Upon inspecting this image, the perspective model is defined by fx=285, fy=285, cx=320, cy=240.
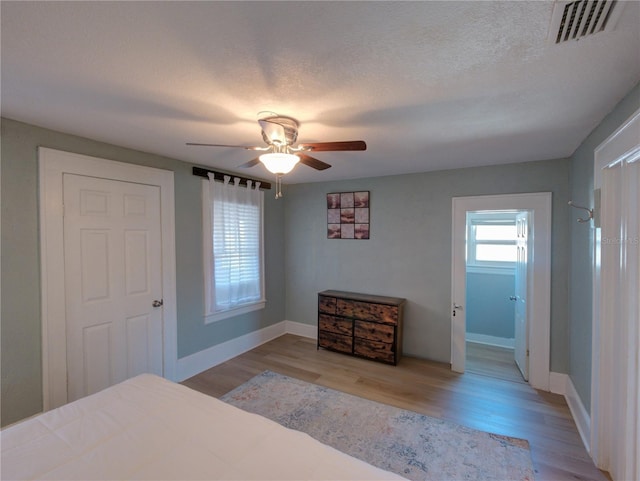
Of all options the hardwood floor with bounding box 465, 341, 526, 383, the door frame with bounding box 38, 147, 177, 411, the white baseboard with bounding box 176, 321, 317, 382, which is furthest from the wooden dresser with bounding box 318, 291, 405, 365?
the door frame with bounding box 38, 147, 177, 411

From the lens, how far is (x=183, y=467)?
1.20m

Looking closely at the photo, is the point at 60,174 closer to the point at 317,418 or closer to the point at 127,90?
the point at 127,90

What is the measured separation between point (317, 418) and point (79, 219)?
8.75 ft

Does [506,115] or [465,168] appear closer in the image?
[506,115]

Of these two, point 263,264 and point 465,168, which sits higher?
point 465,168

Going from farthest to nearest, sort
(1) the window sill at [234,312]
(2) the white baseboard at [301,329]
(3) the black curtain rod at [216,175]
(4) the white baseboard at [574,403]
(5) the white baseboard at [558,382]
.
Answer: (2) the white baseboard at [301,329], (1) the window sill at [234,312], (3) the black curtain rod at [216,175], (5) the white baseboard at [558,382], (4) the white baseboard at [574,403]

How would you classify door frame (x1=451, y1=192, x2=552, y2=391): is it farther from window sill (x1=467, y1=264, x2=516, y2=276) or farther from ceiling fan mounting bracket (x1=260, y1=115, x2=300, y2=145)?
ceiling fan mounting bracket (x1=260, y1=115, x2=300, y2=145)

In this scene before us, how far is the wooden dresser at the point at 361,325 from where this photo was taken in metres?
3.55

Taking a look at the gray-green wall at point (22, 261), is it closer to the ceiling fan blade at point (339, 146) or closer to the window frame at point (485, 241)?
the ceiling fan blade at point (339, 146)

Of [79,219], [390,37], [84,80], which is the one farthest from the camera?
[79,219]

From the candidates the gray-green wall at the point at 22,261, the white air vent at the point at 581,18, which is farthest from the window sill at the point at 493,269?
the gray-green wall at the point at 22,261

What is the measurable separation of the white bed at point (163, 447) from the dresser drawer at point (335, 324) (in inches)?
94.2

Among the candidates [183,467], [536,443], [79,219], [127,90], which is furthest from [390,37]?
[536,443]

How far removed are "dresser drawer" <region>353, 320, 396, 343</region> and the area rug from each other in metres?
0.94
